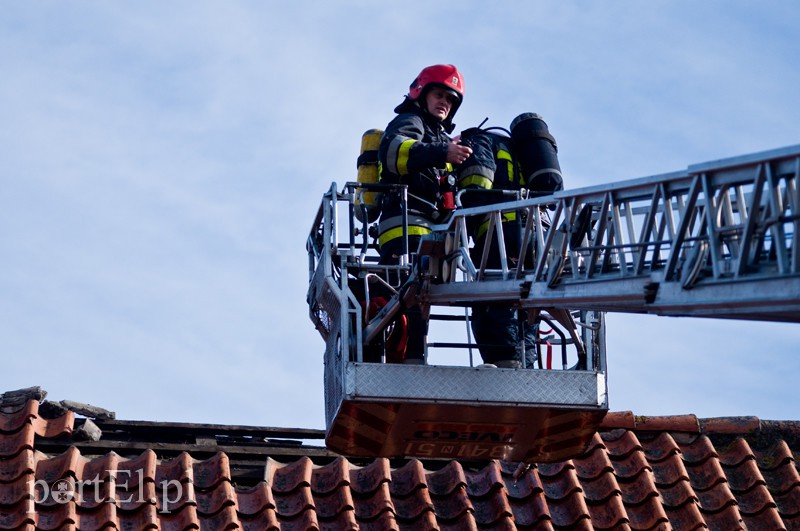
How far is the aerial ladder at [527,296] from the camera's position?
8.33 m

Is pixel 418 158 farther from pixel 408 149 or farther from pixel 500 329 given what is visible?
pixel 500 329

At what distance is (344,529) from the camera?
10.8m

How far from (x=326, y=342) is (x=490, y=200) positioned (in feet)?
4.88

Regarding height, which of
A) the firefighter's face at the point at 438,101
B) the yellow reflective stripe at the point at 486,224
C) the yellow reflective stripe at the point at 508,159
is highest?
the firefighter's face at the point at 438,101

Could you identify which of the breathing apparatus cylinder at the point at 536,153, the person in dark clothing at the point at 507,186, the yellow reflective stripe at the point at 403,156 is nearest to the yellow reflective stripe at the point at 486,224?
the person in dark clothing at the point at 507,186

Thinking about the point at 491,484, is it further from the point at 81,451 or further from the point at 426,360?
the point at 81,451

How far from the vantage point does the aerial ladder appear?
8.33 m

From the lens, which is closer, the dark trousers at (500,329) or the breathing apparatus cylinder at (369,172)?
the dark trousers at (500,329)

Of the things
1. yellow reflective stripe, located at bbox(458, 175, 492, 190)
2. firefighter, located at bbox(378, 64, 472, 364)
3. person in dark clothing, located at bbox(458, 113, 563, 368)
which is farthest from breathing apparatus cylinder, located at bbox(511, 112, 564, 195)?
firefighter, located at bbox(378, 64, 472, 364)

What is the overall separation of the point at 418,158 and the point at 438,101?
790 millimetres

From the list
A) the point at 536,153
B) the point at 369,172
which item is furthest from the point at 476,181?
the point at 369,172

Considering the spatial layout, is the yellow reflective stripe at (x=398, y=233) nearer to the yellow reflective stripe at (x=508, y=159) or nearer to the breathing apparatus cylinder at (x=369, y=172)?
the breathing apparatus cylinder at (x=369, y=172)

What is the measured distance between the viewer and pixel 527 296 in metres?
9.81

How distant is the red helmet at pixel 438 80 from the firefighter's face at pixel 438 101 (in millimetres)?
47
